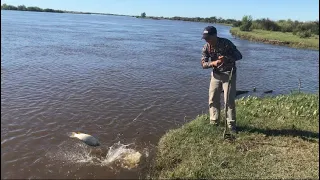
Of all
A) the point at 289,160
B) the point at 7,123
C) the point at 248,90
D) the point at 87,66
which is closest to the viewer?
the point at 289,160

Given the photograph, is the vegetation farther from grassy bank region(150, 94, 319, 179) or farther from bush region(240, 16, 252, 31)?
grassy bank region(150, 94, 319, 179)

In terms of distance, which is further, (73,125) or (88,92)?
(88,92)

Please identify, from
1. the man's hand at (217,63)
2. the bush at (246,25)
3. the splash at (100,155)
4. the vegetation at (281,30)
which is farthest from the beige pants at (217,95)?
the bush at (246,25)

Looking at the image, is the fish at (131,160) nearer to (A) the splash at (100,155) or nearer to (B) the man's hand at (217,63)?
(A) the splash at (100,155)

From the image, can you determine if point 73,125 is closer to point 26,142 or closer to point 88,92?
point 26,142

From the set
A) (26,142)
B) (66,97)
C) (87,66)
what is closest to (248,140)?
(26,142)

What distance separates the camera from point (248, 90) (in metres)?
16.4

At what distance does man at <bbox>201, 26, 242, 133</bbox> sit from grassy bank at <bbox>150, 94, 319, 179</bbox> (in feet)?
2.10

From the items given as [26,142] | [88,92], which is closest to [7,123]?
[26,142]

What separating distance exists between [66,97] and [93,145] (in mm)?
4898

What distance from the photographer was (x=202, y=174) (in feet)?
21.3

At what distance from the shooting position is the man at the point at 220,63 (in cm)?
796

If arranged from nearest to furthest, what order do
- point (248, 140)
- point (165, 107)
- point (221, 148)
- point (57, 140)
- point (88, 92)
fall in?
point (221, 148) < point (248, 140) < point (57, 140) < point (165, 107) < point (88, 92)

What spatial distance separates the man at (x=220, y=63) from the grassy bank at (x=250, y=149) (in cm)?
64
